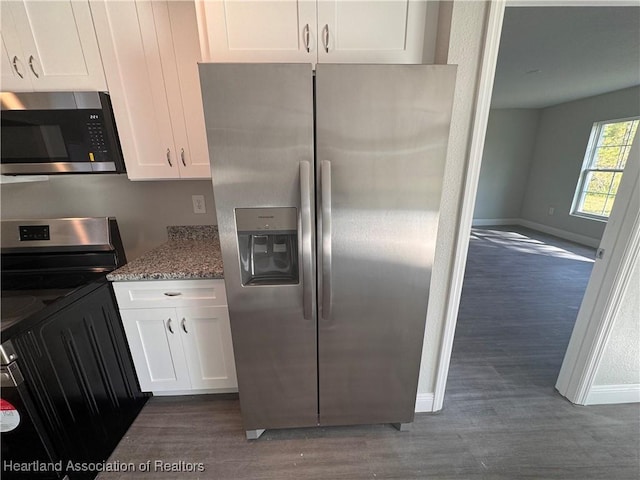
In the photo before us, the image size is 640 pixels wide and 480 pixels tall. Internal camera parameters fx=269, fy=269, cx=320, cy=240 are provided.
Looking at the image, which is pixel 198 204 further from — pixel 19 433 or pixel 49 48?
pixel 19 433

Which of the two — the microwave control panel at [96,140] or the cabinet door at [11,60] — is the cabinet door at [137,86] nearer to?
the microwave control panel at [96,140]

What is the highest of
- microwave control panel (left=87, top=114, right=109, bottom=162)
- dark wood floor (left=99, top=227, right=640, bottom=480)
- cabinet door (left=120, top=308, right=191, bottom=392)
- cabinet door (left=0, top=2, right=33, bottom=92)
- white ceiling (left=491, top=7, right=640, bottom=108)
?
white ceiling (left=491, top=7, right=640, bottom=108)

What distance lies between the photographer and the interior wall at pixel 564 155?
4641mm

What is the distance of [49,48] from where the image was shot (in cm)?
134

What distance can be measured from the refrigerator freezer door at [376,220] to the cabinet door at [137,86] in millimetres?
995

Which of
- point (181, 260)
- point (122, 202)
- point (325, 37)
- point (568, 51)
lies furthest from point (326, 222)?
point (568, 51)

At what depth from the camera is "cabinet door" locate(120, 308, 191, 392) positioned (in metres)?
1.51

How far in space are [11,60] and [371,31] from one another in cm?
177

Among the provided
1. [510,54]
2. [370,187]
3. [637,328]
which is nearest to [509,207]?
[510,54]

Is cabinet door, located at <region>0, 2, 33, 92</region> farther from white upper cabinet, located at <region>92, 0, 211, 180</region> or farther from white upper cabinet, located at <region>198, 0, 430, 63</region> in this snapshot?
white upper cabinet, located at <region>198, 0, 430, 63</region>

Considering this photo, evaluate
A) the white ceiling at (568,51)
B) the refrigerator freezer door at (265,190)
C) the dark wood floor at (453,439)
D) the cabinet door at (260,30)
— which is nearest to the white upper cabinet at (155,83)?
the cabinet door at (260,30)

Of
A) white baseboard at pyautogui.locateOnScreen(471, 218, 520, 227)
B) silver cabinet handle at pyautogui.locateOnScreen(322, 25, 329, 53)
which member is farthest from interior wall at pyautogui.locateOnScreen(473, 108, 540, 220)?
silver cabinet handle at pyautogui.locateOnScreen(322, 25, 329, 53)

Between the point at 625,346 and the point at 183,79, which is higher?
the point at 183,79

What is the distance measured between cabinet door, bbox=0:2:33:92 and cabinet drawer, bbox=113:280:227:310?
3.69ft
